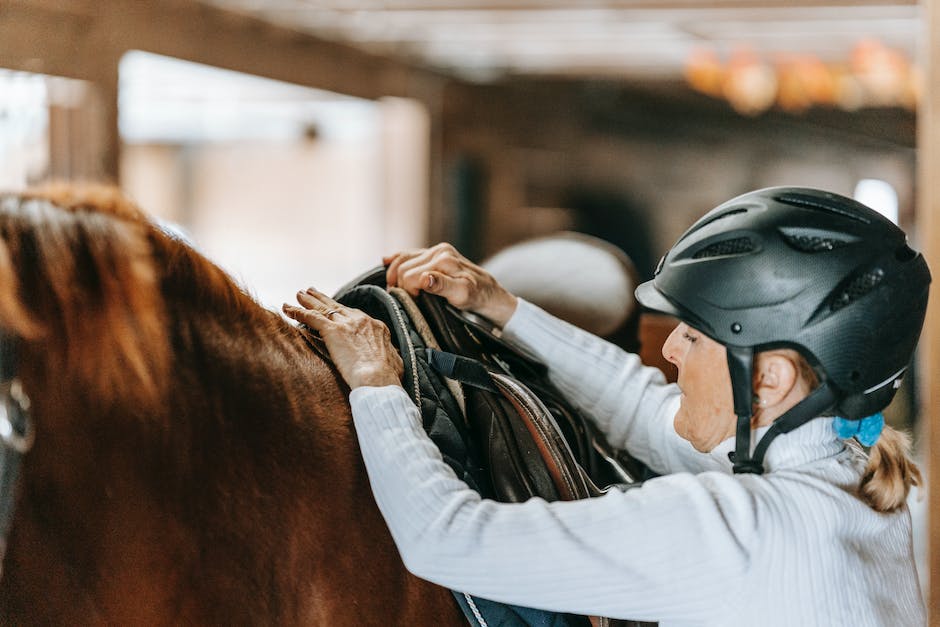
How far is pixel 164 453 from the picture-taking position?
875 mm

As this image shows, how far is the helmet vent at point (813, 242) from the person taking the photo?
3.73 feet

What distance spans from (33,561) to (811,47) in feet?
22.0

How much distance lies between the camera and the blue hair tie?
113 cm

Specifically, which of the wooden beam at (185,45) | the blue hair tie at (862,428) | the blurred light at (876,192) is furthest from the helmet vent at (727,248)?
the blurred light at (876,192)

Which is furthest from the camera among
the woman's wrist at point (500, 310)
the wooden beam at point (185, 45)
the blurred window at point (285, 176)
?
the blurred window at point (285, 176)

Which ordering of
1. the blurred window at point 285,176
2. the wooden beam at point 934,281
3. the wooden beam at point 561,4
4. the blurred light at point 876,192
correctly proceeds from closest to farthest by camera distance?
1. the wooden beam at point 934,281
2. the wooden beam at point 561,4
3. the blurred window at point 285,176
4. the blurred light at point 876,192

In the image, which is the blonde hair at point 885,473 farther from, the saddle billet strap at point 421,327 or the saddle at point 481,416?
the saddle billet strap at point 421,327

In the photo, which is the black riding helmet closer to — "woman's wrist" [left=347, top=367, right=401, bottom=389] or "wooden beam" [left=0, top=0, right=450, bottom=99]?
"woman's wrist" [left=347, top=367, right=401, bottom=389]

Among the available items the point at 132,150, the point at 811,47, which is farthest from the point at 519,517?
the point at 132,150

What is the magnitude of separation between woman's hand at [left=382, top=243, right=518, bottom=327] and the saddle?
0.02 meters

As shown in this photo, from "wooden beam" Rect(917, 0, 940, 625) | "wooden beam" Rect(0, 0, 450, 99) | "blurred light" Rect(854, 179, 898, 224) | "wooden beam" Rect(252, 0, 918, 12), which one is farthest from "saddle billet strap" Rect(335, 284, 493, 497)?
"blurred light" Rect(854, 179, 898, 224)

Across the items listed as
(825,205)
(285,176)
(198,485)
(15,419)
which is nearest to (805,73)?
(285,176)

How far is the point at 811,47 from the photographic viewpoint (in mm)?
6637

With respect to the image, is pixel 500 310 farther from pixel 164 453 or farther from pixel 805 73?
pixel 805 73
